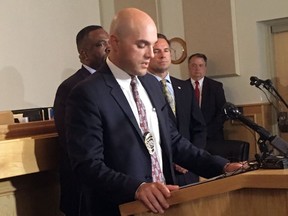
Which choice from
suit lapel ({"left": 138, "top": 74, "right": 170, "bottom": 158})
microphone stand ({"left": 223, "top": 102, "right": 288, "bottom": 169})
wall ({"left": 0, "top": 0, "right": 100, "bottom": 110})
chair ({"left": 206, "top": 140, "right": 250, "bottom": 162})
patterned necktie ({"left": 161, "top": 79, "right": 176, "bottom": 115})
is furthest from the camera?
wall ({"left": 0, "top": 0, "right": 100, "bottom": 110})

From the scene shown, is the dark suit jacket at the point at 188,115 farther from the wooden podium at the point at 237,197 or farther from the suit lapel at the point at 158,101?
the wooden podium at the point at 237,197

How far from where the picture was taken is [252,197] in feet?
4.40

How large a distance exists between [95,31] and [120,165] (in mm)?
1393

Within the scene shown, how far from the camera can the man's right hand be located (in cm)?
139

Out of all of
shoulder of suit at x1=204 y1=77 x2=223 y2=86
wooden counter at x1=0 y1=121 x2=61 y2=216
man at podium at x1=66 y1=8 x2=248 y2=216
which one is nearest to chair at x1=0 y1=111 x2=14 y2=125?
wooden counter at x1=0 y1=121 x2=61 y2=216

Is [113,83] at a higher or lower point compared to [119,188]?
higher

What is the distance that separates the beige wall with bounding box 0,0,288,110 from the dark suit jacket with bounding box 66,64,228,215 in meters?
3.68

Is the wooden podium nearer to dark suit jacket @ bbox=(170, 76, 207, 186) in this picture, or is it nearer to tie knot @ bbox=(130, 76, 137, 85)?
tie knot @ bbox=(130, 76, 137, 85)

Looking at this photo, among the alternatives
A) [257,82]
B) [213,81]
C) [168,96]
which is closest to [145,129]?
[168,96]

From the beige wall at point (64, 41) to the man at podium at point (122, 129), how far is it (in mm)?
3663

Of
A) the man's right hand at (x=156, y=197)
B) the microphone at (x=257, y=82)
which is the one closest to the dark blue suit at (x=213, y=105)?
the microphone at (x=257, y=82)

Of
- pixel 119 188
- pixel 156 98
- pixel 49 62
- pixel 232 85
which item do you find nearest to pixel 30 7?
pixel 49 62

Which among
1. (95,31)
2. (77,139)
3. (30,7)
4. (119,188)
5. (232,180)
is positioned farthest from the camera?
(30,7)

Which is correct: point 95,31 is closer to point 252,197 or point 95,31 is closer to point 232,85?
point 252,197
